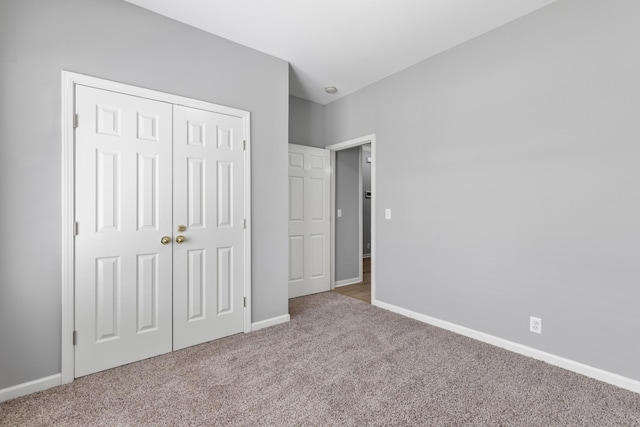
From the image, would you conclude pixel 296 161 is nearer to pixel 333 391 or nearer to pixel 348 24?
pixel 348 24

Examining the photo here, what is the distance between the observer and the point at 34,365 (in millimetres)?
1909

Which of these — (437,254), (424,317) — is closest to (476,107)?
(437,254)

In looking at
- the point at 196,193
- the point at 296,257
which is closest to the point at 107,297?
the point at 196,193

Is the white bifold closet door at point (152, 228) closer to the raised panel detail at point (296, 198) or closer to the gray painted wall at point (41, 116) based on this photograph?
the gray painted wall at point (41, 116)

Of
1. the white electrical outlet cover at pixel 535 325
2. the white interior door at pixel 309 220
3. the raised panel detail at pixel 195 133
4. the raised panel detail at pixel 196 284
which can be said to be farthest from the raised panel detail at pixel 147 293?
the white electrical outlet cover at pixel 535 325

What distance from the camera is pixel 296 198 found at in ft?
13.0

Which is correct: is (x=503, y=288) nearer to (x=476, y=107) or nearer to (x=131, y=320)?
(x=476, y=107)

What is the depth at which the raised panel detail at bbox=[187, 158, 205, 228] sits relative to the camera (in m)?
2.50

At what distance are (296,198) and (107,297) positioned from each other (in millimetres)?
2328

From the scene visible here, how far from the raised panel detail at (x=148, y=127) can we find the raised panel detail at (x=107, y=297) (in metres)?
0.94

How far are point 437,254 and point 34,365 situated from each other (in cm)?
324

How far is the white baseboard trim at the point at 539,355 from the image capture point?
1.95 m

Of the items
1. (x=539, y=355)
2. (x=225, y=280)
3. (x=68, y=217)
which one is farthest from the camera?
(x=225, y=280)

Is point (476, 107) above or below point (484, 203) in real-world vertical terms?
above
